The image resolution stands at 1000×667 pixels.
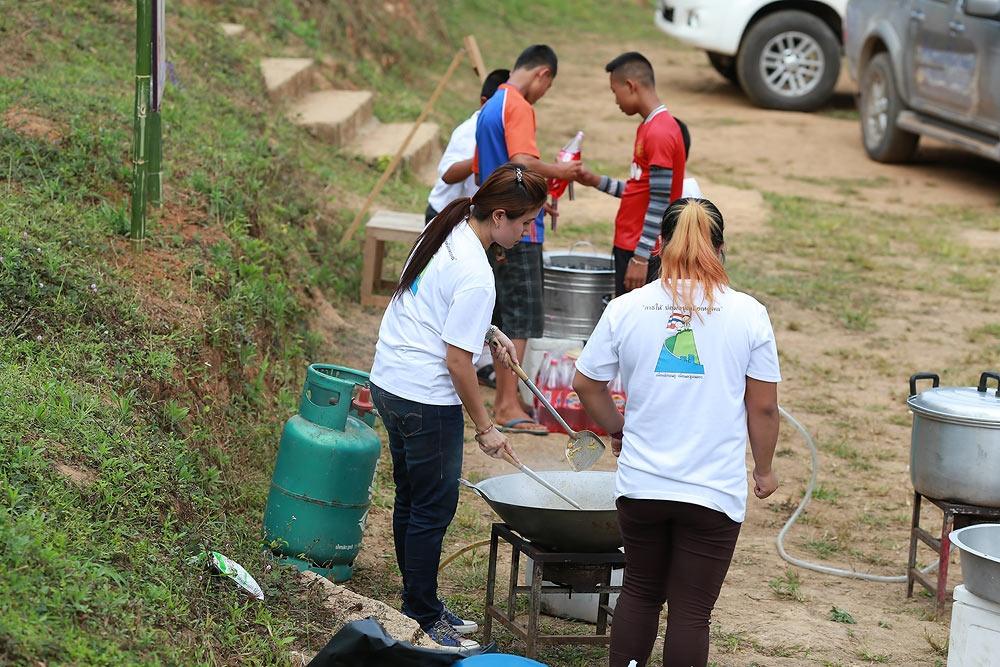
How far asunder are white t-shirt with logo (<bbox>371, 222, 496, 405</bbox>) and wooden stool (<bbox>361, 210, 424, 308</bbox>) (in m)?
3.58

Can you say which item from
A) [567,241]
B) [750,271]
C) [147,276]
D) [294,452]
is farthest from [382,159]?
[294,452]

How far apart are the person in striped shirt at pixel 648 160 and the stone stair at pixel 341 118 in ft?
14.6

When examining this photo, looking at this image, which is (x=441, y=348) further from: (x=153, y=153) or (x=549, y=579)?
(x=153, y=153)

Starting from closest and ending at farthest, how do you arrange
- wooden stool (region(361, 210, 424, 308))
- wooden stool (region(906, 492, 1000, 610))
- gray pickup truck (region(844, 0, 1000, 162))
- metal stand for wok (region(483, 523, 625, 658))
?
1. metal stand for wok (region(483, 523, 625, 658))
2. wooden stool (region(906, 492, 1000, 610))
3. wooden stool (region(361, 210, 424, 308))
4. gray pickup truck (region(844, 0, 1000, 162))

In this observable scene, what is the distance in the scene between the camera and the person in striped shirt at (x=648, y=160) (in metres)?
5.95

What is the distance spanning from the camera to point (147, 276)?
5543mm

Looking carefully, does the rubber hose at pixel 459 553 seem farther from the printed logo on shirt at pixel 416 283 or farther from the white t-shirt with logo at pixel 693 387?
the white t-shirt with logo at pixel 693 387

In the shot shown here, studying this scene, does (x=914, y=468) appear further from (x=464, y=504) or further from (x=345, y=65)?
(x=345, y=65)

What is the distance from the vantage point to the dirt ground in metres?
4.81

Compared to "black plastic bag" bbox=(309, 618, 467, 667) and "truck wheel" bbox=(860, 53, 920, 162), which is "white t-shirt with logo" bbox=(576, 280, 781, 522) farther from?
"truck wheel" bbox=(860, 53, 920, 162)

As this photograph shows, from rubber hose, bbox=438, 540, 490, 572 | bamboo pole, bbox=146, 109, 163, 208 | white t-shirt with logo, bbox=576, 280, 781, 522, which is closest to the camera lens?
white t-shirt with logo, bbox=576, 280, 781, 522

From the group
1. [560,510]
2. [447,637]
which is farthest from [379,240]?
[560,510]

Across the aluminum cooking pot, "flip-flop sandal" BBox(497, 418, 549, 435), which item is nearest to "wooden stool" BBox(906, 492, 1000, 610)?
the aluminum cooking pot

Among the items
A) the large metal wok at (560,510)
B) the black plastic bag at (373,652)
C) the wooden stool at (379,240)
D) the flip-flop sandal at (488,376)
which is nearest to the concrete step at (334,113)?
the wooden stool at (379,240)
